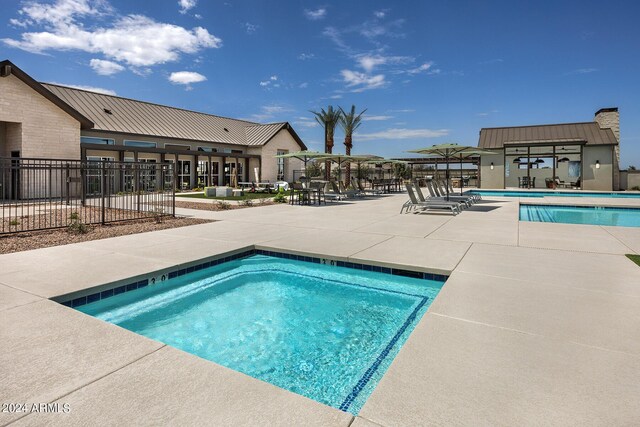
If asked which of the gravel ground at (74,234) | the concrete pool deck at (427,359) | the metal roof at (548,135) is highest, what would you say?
the metal roof at (548,135)

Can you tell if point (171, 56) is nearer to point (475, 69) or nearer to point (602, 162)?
point (475, 69)

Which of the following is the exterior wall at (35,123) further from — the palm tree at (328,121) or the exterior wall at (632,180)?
the exterior wall at (632,180)

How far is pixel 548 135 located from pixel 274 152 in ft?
76.0

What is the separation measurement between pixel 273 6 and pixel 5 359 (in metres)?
21.4

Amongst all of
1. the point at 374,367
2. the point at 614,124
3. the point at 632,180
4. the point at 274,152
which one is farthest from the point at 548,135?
the point at 374,367

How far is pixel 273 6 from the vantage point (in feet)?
64.7

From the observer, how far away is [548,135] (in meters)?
28.8

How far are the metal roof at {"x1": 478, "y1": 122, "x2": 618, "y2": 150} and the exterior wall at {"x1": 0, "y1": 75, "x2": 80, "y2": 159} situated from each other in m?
29.0

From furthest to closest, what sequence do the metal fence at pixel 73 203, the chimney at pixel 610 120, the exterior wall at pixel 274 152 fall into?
the exterior wall at pixel 274 152 → the chimney at pixel 610 120 → the metal fence at pixel 73 203

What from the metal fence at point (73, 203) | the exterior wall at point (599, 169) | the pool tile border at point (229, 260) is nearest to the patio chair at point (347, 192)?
the metal fence at point (73, 203)

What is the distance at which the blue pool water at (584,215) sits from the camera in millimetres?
11070

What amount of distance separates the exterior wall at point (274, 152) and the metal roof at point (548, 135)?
17.5 metres

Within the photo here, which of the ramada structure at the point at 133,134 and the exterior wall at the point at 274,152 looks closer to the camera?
the ramada structure at the point at 133,134

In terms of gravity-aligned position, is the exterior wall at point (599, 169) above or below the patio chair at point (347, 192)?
above
